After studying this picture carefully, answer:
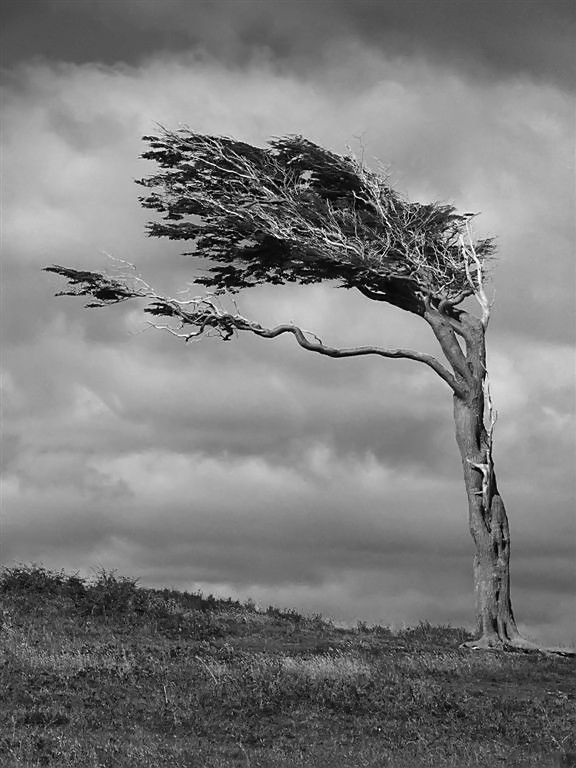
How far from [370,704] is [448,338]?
1502cm

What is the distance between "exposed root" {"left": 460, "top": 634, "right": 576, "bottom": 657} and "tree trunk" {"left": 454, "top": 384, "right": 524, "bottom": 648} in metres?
0.03

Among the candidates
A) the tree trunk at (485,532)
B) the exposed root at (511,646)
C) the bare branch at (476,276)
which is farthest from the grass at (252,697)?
the bare branch at (476,276)

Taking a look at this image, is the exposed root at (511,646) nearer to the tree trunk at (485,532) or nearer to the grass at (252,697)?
the tree trunk at (485,532)

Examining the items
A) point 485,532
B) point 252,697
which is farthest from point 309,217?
point 252,697

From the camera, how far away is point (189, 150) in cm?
3350

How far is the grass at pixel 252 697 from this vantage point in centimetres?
1518

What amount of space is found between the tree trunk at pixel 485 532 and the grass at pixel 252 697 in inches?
82.5

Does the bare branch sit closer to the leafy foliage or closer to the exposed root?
the leafy foliage

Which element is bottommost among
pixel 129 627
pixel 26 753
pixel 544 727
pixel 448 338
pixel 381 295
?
pixel 26 753

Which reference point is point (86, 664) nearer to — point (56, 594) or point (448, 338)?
point (56, 594)

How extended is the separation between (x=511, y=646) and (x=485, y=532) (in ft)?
10.2

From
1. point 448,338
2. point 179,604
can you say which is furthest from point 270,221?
point 179,604

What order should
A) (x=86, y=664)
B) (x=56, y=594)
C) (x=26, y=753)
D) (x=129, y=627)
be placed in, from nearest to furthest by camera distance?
1. (x=26, y=753)
2. (x=86, y=664)
3. (x=129, y=627)
4. (x=56, y=594)

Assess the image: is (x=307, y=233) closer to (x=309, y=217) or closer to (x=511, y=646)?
(x=309, y=217)
